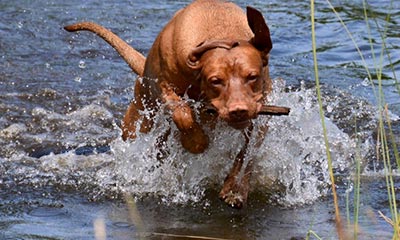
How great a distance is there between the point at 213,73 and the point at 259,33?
342mm

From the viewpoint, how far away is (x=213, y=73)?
5.03m

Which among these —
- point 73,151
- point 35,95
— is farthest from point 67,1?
point 73,151

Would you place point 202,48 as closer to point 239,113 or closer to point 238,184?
point 239,113

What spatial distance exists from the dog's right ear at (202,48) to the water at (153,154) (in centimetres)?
56

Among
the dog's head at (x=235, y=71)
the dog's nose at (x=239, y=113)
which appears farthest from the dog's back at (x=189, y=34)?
the dog's nose at (x=239, y=113)

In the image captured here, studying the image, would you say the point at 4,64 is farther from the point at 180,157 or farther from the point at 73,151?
the point at 180,157

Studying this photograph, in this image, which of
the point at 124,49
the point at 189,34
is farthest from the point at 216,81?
the point at 124,49

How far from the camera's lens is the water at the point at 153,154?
534cm

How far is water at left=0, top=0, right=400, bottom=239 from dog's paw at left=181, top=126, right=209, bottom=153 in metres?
Answer: 0.17

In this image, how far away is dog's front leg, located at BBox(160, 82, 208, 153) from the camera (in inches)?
215

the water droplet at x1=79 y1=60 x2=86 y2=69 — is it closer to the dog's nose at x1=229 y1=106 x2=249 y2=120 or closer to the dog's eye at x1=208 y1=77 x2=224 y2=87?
the dog's eye at x1=208 y1=77 x2=224 y2=87

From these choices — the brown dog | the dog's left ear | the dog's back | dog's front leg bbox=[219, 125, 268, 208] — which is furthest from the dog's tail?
the dog's left ear

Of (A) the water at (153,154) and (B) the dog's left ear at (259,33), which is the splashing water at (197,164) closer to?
(A) the water at (153,154)

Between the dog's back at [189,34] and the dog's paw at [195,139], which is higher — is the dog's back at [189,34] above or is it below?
above
